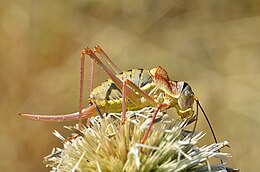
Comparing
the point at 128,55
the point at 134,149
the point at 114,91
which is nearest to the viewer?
the point at 134,149

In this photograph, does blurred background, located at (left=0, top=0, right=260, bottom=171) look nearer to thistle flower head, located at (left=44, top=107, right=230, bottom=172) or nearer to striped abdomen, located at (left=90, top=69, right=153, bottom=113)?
striped abdomen, located at (left=90, top=69, right=153, bottom=113)

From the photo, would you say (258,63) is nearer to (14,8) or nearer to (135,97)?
(14,8)

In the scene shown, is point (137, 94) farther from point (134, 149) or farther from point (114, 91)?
point (134, 149)

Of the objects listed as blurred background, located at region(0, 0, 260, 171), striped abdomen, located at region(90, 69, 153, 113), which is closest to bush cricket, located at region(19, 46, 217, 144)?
striped abdomen, located at region(90, 69, 153, 113)

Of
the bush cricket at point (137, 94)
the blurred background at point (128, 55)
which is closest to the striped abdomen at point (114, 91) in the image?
the bush cricket at point (137, 94)

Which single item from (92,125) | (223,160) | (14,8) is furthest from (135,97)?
(14,8)

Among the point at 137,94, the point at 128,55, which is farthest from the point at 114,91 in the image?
the point at 128,55

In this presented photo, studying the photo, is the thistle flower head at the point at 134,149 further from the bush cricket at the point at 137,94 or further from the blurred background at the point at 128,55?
the blurred background at the point at 128,55
